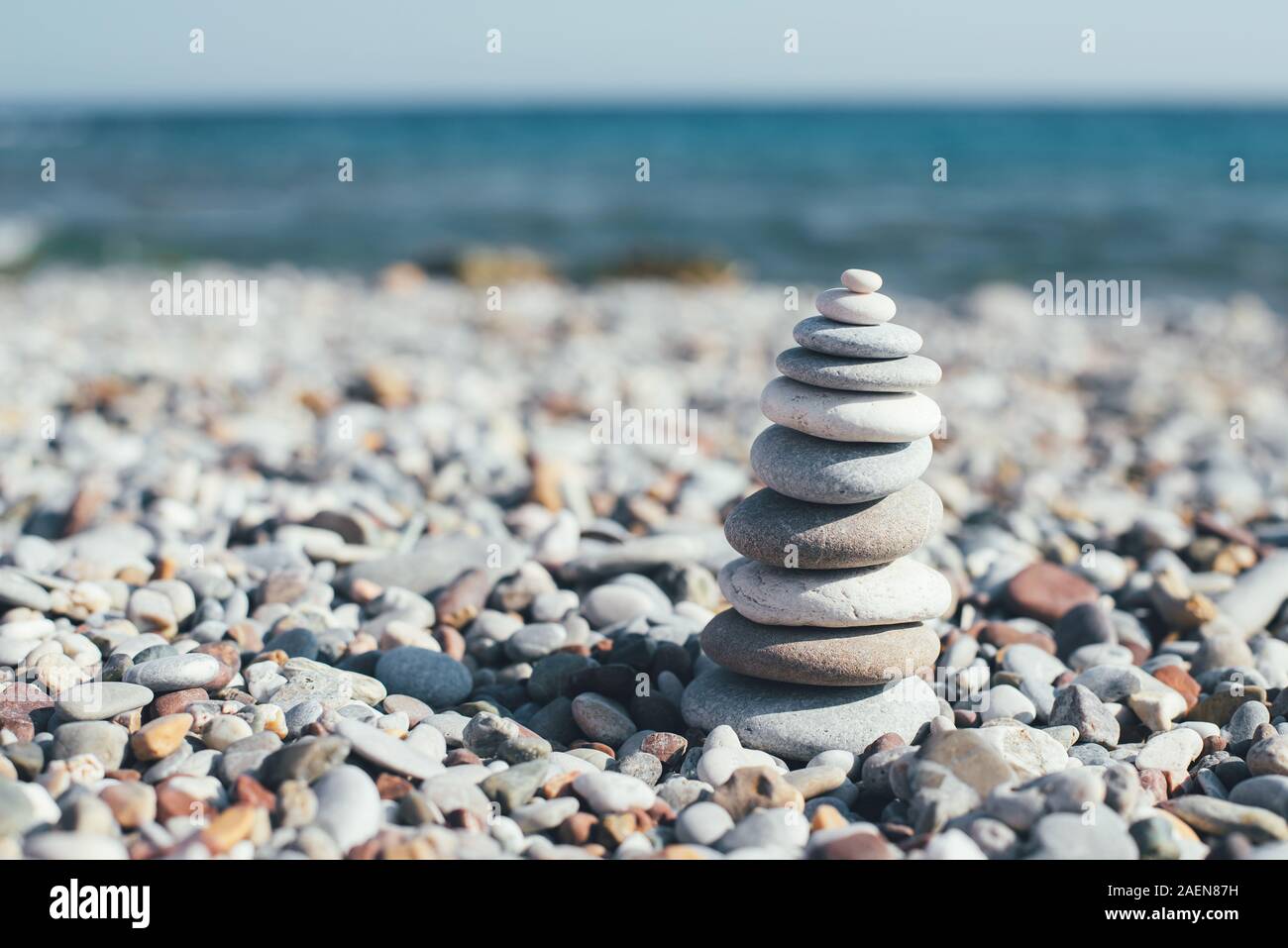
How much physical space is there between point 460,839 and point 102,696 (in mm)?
1138

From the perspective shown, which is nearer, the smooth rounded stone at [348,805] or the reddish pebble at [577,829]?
the smooth rounded stone at [348,805]

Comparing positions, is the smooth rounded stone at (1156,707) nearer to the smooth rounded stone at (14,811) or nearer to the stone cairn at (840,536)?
the stone cairn at (840,536)

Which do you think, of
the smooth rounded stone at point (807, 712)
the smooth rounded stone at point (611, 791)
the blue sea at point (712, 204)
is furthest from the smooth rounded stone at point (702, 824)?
the blue sea at point (712, 204)

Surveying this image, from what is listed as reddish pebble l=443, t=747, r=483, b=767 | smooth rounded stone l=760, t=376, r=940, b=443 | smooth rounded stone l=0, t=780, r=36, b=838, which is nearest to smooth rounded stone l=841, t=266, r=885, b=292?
smooth rounded stone l=760, t=376, r=940, b=443

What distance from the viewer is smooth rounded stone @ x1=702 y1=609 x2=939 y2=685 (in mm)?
3104

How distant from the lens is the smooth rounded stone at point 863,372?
9.95 ft

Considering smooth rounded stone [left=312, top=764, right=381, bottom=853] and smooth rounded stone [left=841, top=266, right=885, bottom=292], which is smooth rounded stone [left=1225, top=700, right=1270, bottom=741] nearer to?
smooth rounded stone [left=841, top=266, right=885, bottom=292]

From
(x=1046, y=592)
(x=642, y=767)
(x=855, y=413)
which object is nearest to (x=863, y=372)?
(x=855, y=413)

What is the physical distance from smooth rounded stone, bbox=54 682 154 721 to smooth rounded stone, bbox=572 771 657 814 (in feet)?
3.94

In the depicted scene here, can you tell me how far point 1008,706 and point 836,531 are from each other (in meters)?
0.75

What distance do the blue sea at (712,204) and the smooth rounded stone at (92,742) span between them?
13.5 metres

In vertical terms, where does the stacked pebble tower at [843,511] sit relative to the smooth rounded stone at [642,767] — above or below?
above

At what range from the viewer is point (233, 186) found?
26438mm
